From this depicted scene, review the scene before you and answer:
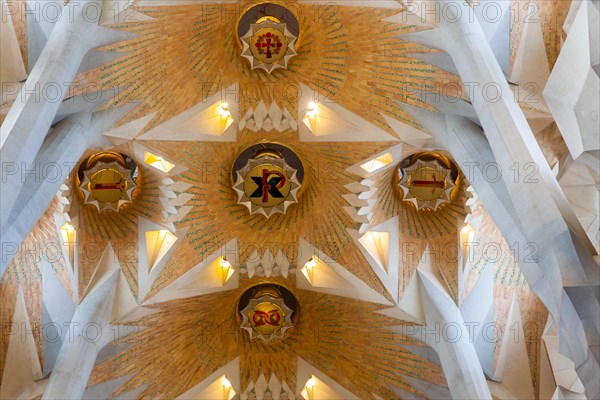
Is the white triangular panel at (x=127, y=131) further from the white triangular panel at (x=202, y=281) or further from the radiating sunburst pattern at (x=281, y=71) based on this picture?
the white triangular panel at (x=202, y=281)

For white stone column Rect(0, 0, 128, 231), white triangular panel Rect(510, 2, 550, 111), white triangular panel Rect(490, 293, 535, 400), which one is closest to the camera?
white stone column Rect(0, 0, 128, 231)

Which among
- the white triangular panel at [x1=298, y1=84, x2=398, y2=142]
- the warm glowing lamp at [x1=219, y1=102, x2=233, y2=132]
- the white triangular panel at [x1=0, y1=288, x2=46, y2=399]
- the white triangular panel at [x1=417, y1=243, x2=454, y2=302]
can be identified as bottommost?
the white triangular panel at [x1=0, y1=288, x2=46, y2=399]

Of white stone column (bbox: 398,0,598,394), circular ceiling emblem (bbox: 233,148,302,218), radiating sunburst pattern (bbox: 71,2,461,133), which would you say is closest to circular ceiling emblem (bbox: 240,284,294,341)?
circular ceiling emblem (bbox: 233,148,302,218)

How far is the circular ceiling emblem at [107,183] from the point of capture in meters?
15.1

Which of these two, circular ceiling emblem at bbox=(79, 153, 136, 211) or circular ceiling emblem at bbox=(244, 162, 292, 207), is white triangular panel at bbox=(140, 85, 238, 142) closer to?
circular ceiling emblem at bbox=(244, 162, 292, 207)

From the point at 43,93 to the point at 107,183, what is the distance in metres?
4.36

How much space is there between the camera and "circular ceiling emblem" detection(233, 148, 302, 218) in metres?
15.5

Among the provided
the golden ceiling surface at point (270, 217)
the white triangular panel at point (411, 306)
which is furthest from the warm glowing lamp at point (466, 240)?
the white triangular panel at point (411, 306)

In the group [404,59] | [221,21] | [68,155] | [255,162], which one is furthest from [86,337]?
[404,59]

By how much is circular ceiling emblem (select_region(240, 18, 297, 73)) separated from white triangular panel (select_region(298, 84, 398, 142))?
0.62 metres

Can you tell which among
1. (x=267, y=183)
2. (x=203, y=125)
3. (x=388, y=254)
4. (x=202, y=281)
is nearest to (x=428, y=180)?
(x=388, y=254)

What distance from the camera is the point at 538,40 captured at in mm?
12430

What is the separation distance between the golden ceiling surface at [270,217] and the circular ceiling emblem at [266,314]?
0.22 m

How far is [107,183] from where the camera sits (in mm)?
15227
